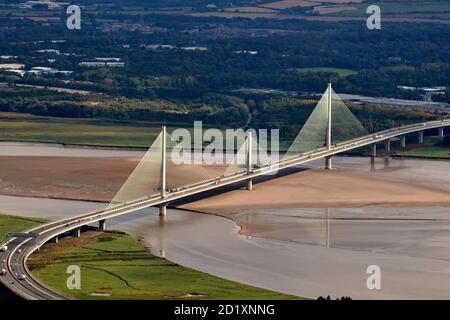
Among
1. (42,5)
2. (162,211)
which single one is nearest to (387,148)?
(162,211)

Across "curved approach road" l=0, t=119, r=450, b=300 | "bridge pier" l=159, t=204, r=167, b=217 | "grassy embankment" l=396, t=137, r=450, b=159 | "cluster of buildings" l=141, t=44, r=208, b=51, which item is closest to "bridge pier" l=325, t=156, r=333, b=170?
"curved approach road" l=0, t=119, r=450, b=300

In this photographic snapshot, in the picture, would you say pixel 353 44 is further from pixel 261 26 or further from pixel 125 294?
pixel 125 294

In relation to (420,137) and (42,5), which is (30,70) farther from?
(42,5)

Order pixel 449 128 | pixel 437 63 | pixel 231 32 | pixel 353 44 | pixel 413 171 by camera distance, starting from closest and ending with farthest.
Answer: pixel 413 171, pixel 449 128, pixel 437 63, pixel 353 44, pixel 231 32

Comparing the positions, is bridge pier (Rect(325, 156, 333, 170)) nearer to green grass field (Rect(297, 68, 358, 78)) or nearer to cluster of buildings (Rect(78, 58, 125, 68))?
green grass field (Rect(297, 68, 358, 78))

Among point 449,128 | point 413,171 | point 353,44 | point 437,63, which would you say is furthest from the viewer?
point 353,44

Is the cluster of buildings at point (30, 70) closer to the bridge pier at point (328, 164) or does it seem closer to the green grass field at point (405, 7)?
the bridge pier at point (328, 164)

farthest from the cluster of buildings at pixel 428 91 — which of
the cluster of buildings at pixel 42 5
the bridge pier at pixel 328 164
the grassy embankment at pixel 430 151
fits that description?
the cluster of buildings at pixel 42 5
